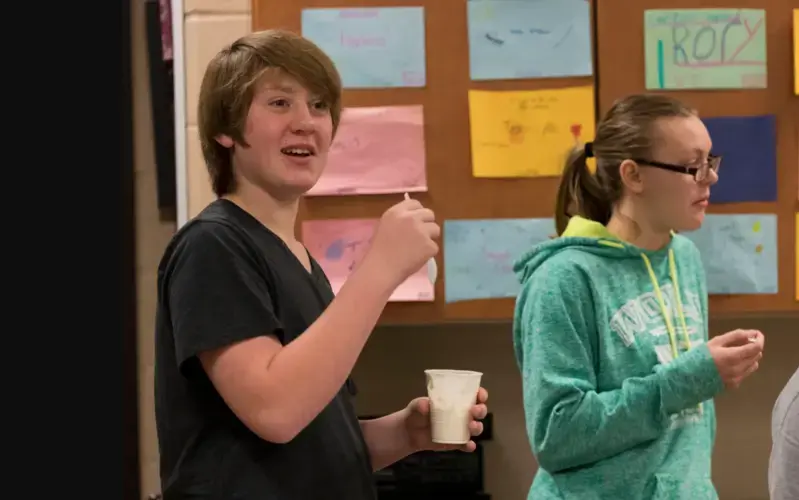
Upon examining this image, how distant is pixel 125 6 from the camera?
0.39 meters

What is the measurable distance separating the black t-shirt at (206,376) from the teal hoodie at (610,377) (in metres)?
0.55

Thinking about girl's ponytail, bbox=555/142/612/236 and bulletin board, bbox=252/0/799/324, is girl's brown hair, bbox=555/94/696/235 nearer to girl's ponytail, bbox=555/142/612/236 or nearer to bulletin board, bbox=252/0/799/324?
girl's ponytail, bbox=555/142/612/236

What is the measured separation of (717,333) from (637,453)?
2.63ft

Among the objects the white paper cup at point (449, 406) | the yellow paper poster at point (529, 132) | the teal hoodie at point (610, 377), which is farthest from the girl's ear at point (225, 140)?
the yellow paper poster at point (529, 132)

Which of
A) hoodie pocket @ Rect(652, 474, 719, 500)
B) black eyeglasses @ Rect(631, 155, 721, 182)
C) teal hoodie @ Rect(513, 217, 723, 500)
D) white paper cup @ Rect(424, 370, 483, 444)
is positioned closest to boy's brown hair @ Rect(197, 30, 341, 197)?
white paper cup @ Rect(424, 370, 483, 444)

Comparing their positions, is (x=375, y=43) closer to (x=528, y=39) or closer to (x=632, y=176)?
(x=528, y=39)

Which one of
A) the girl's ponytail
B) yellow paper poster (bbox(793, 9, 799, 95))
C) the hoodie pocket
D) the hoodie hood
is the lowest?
the hoodie pocket

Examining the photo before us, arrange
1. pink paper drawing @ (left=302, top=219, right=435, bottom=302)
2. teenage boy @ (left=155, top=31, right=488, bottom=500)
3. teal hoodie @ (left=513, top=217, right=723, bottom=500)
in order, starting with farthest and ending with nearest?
1. pink paper drawing @ (left=302, top=219, right=435, bottom=302)
2. teal hoodie @ (left=513, top=217, right=723, bottom=500)
3. teenage boy @ (left=155, top=31, right=488, bottom=500)

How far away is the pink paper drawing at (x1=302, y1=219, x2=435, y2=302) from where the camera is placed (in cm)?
172

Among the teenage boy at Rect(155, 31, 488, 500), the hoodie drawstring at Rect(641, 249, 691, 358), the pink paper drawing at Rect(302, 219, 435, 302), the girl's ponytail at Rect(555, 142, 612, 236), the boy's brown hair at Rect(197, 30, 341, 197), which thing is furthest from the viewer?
the pink paper drawing at Rect(302, 219, 435, 302)

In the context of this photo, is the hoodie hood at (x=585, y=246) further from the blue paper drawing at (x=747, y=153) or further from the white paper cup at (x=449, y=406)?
the white paper cup at (x=449, y=406)

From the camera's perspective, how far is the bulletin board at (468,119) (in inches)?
68.2

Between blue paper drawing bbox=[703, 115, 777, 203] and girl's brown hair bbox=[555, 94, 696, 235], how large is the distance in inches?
11.6

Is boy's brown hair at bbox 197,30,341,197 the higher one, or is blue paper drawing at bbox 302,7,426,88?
blue paper drawing at bbox 302,7,426,88
